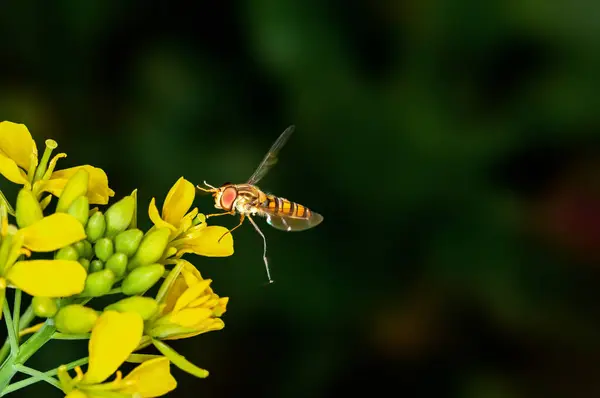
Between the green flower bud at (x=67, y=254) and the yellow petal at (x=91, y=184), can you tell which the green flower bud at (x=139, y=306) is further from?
the yellow petal at (x=91, y=184)

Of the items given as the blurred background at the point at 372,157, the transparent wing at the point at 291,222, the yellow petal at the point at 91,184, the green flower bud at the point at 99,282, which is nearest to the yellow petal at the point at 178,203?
the yellow petal at the point at 91,184

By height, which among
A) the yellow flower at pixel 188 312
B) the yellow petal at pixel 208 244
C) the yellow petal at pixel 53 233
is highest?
the yellow petal at pixel 53 233

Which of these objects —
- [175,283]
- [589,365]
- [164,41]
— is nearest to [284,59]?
[164,41]

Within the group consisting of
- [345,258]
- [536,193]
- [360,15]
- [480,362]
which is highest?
[360,15]

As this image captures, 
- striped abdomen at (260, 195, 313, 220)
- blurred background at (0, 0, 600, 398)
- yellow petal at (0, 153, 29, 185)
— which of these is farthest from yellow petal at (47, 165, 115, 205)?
blurred background at (0, 0, 600, 398)

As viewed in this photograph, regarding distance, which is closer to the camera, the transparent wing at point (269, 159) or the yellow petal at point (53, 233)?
the yellow petal at point (53, 233)

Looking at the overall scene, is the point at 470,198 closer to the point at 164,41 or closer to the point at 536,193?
the point at 536,193

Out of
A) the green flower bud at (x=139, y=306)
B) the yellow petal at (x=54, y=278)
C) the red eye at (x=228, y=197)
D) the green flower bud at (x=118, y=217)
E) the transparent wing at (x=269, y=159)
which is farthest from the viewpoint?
the transparent wing at (x=269, y=159)
